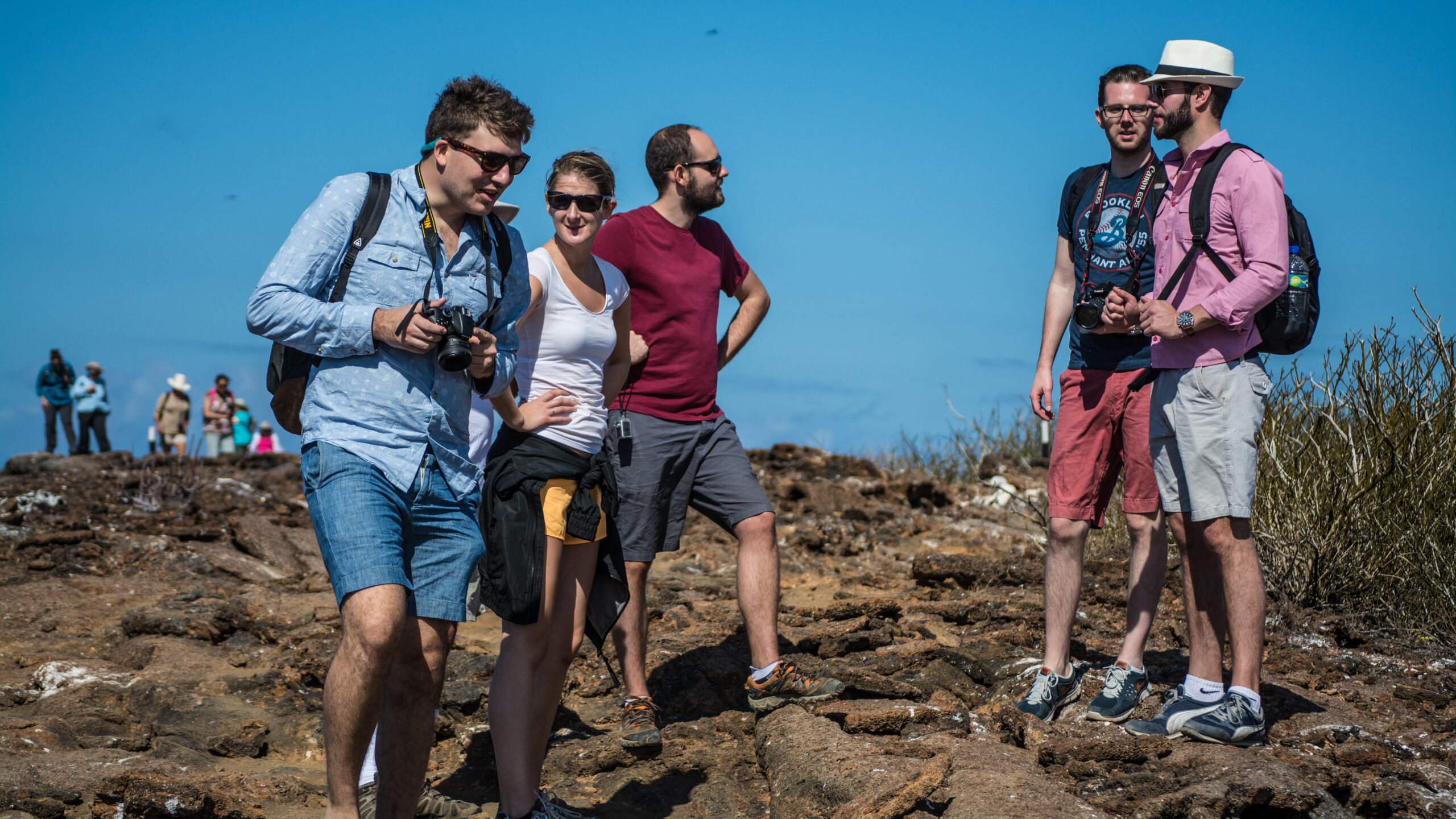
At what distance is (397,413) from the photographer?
119 inches

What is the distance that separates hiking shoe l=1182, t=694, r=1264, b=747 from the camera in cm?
393

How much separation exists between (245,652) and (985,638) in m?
4.18

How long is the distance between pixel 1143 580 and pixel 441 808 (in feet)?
9.12

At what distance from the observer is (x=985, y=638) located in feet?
18.3

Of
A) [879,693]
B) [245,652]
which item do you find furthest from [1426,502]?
[245,652]

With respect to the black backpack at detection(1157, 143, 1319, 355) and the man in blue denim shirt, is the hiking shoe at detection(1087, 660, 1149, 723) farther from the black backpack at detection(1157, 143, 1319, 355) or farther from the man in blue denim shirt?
the man in blue denim shirt

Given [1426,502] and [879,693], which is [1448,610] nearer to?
[1426,502]

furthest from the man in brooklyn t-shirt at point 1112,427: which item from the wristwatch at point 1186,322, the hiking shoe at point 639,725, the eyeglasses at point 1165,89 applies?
the hiking shoe at point 639,725

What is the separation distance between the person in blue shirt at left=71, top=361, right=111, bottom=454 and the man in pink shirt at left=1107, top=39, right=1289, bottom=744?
18.8m

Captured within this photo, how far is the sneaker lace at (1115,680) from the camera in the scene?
4332mm

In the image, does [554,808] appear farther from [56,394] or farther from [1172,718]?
[56,394]

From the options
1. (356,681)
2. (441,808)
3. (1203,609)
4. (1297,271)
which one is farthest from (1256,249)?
(441,808)

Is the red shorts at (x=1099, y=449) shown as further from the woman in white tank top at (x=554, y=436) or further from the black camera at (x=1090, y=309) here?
the woman in white tank top at (x=554, y=436)

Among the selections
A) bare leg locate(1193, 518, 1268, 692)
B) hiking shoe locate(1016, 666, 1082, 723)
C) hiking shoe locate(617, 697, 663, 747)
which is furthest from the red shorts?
hiking shoe locate(617, 697, 663, 747)
